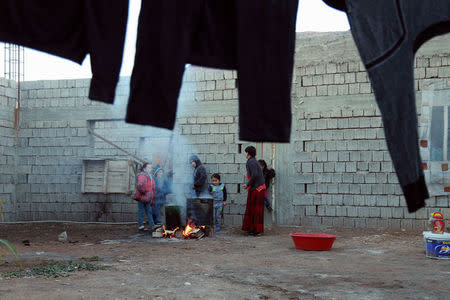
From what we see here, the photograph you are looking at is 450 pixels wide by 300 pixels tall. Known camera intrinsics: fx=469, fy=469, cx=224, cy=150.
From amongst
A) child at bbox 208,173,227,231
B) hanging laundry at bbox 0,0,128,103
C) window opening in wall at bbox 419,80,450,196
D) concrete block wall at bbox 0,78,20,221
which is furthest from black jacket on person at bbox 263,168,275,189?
hanging laundry at bbox 0,0,128,103

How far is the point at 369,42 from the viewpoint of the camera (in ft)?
8.18

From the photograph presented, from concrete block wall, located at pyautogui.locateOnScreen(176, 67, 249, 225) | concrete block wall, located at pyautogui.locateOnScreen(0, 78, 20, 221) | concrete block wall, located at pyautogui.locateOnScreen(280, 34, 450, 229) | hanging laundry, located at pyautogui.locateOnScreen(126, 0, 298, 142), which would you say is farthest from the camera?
concrete block wall, located at pyautogui.locateOnScreen(0, 78, 20, 221)

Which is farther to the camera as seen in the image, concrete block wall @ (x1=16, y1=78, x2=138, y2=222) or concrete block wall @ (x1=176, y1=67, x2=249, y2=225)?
concrete block wall @ (x1=16, y1=78, x2=138, y2=222)

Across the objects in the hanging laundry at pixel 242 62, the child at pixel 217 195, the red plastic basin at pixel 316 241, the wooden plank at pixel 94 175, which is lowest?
the red plastic basin at pixel 316 241

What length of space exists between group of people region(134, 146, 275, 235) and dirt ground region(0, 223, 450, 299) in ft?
1.63

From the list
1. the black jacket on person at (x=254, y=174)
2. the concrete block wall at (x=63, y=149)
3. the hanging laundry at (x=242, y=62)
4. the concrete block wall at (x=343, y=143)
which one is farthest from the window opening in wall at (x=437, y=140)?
the hanging laundry at (x=242, y=62)

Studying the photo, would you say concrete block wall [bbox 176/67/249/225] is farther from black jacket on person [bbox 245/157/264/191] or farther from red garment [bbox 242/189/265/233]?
black jacket on person [bbox 245/157/264/191]

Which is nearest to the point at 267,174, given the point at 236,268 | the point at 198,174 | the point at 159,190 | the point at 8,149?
the point at 198,174

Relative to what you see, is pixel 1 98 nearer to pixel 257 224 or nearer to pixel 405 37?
pixel 257 224

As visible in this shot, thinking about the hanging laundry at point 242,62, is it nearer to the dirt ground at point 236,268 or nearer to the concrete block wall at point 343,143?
the dirt ground at point 236,268

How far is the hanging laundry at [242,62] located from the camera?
94.9 inches

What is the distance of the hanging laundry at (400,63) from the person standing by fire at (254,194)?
6890mm

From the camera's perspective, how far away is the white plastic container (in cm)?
677

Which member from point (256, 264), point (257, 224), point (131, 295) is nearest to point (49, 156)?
point (257, 224)
